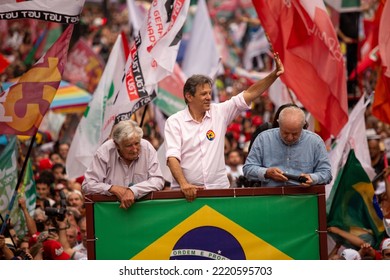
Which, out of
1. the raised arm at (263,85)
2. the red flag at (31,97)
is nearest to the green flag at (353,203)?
the raised arm at (263,85)

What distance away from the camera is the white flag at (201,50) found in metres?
19.4

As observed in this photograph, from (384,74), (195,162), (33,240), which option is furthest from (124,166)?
(384,74)

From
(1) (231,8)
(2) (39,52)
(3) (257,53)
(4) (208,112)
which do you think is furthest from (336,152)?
(1) (231,8)

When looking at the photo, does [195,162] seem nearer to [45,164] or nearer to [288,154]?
[288,154]

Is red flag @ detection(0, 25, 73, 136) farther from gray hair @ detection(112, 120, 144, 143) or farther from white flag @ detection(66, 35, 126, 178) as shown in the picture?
white flag @ detection(66, 35, 126, 178)

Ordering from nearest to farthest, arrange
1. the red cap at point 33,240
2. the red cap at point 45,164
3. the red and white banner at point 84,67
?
the red cap at point 33,240
the red cap at point 45,164
the red and white banner at point 84,67

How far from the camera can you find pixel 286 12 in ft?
46.2

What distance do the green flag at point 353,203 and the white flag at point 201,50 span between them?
6847mm

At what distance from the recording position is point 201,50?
19531 mm

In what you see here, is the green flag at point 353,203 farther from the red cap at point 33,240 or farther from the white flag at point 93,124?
the white flag at point 93,124

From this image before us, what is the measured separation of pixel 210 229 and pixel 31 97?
294 centimetres

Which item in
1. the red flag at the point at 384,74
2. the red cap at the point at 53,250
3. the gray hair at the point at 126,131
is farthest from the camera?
the red flag at the point at 384,74

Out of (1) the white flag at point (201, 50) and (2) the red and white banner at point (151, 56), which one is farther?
(1) the white flag at point (201, 50)

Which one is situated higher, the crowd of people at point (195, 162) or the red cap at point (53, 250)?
the crowd of people at point (195, 162)
